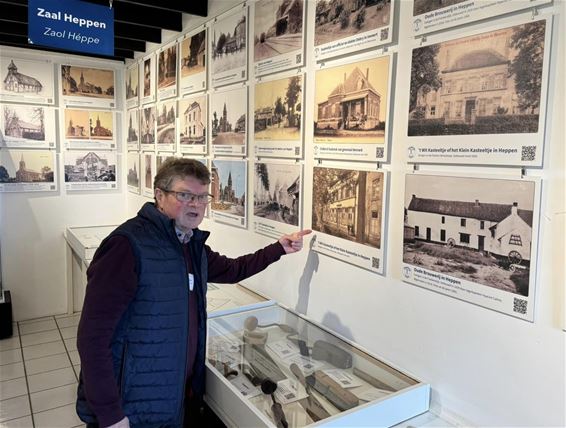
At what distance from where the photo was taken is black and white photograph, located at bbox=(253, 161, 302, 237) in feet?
7.39

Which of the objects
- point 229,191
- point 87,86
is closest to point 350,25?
point 229,191

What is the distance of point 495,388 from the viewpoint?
1396 mm

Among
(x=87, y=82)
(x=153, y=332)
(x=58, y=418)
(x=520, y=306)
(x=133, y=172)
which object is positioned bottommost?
(x=58, y=418)

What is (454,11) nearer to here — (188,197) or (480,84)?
(480,84)

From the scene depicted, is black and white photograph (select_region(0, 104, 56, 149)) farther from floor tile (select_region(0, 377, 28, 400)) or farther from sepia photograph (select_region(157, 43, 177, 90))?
floor tile (select_region(0, 377, 28, 400))

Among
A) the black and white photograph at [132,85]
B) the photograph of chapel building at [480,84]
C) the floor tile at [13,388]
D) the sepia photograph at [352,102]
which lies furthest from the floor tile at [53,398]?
the photograph of chapel building at [480,84]

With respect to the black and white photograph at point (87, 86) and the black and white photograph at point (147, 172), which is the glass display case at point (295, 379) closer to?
the black and white photograph at point (147, 172)

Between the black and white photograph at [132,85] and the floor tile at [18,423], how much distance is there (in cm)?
292

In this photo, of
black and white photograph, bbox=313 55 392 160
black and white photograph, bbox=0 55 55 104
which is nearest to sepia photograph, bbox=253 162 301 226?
black and white photograph, bbox=313 55 392 160

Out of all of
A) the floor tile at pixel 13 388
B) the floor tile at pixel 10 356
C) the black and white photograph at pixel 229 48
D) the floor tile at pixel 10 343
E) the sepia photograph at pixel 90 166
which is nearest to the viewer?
the black and white photograph at pixel 229 48

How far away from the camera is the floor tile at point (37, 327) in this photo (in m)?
4.62

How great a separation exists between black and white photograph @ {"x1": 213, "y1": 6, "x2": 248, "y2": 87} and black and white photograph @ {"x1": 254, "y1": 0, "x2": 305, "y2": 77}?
138 millimetres

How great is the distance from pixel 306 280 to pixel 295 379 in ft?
1.86

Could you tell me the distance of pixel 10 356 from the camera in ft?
13.3
